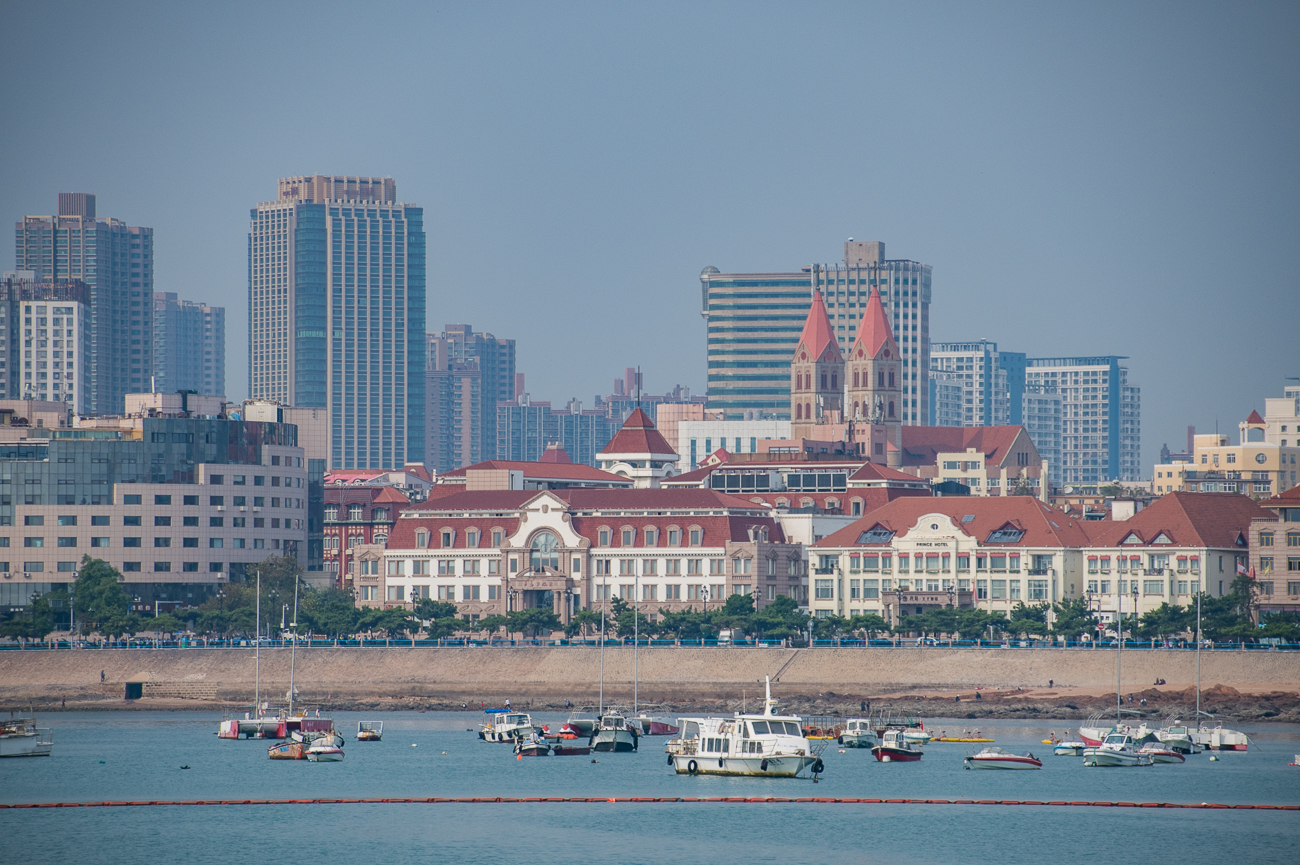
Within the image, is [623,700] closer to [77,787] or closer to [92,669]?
[92,669]

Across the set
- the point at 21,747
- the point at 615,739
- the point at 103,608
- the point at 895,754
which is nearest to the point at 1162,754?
the point at 895,754

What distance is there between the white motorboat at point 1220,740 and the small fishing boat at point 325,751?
51.2 m

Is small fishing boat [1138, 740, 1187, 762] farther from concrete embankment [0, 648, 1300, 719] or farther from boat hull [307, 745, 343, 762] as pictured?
boat hull [307, 745, 343, 762]

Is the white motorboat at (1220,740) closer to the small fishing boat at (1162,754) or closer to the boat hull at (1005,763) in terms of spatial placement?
the small fishing boat at (1162,754)

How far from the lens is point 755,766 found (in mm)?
121875

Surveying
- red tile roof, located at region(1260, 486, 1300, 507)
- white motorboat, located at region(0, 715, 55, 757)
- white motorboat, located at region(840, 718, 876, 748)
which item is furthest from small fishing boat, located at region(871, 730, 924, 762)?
red tile roof, located at region(1260, 486, 1300, 507)

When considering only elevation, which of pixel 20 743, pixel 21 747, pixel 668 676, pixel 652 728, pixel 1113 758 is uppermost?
pixel 668 676

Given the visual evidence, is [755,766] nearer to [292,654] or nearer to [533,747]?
[533,747]

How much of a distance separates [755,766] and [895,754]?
1628 centimetres

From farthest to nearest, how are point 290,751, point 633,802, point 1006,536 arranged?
1. point 1006,536
2. point 290,751
3. point 633,802

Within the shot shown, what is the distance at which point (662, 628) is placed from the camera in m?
188

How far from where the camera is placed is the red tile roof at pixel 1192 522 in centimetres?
18888

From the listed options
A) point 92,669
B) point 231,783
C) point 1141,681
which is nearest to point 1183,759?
point 1141,681

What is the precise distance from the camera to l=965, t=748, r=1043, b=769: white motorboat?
128625 millimetres
